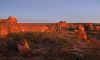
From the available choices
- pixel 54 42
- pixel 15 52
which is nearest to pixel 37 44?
pixel 54 42

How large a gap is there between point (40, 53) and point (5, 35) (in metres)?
5.00

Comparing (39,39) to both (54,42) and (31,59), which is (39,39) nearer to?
(54,42)

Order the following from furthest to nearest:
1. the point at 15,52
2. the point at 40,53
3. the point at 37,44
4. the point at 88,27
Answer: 1. the point at 88,27
2. the point at 37,44
3. the point at 15,52
4. the point at 40,53

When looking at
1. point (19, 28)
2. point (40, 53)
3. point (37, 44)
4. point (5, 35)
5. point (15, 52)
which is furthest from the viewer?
point (19, 28)

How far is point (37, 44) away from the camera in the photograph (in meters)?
12.8

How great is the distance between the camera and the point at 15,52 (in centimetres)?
1120

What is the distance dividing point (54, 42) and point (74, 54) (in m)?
3.28

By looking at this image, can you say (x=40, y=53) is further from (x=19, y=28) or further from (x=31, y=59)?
(x=19, y=28)

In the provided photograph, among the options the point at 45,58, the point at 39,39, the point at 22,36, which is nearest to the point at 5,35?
the point at 22,36

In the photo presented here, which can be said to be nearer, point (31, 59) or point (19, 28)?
point (31, 59)

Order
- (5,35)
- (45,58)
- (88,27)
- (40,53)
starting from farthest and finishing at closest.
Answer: (88,27) < (5,35) < (40,53) < (45,58)

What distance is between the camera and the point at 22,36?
14422 mm

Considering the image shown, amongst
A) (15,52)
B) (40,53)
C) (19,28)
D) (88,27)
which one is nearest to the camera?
(40,53)

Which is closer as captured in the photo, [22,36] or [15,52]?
[15,52]
